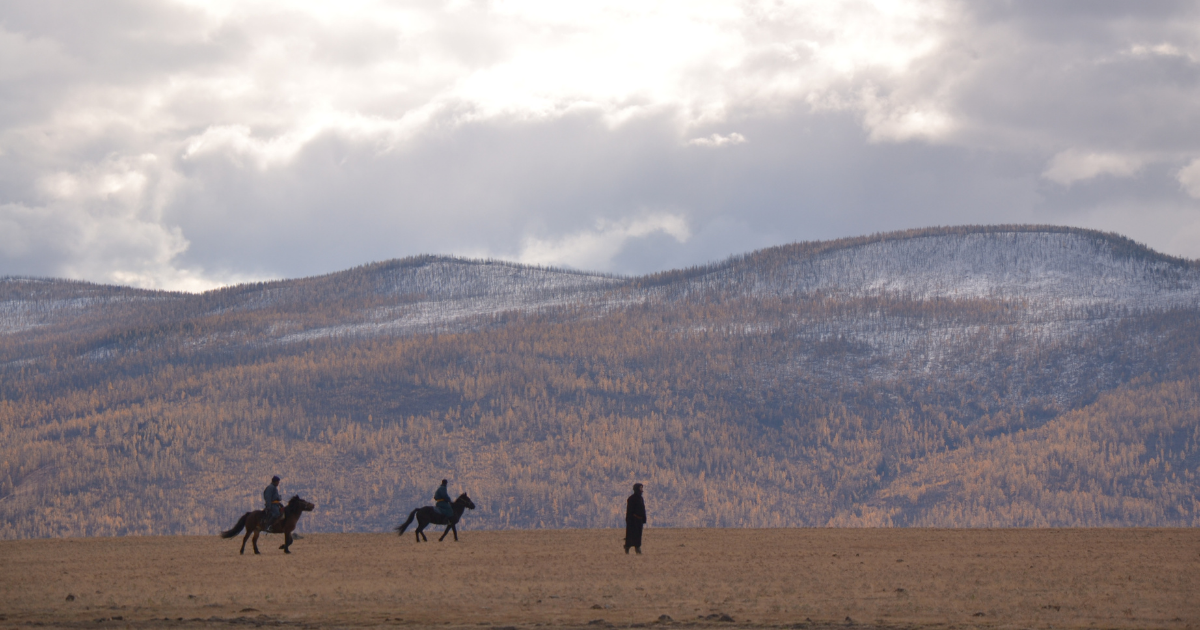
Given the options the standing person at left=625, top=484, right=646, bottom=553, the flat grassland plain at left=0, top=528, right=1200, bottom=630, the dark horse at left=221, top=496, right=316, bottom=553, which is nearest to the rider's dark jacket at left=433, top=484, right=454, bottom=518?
the flat grassland plain at left=0, top=528, right=1200, bottom=630

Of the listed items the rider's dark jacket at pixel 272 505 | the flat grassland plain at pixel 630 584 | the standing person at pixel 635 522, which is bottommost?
the flat grassland plain at pixel 630 584

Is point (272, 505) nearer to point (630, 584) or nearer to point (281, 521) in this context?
point (281, 521)

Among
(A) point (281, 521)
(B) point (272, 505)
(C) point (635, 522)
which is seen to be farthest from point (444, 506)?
(C) point (635, 522)

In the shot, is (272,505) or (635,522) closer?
(635,522)

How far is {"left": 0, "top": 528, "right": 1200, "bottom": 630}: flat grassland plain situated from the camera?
81.8ft

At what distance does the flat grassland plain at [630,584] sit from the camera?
982 inches

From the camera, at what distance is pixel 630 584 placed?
30.2 m

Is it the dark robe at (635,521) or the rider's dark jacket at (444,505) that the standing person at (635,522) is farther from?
the rider's dark jacket at (444,505)

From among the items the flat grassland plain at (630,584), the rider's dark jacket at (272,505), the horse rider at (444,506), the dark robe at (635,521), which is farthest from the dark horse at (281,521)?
the dark robe at (635,521)

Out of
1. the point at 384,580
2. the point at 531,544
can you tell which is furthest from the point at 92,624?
the point at 531,544

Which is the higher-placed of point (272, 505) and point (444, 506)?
point (272, 505)

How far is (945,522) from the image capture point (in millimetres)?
188125

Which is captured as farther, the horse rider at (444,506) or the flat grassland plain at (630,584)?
the horse rider at (444,506)

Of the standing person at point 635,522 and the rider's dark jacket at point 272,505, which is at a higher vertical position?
the rider's dark jacket at point 272,505
